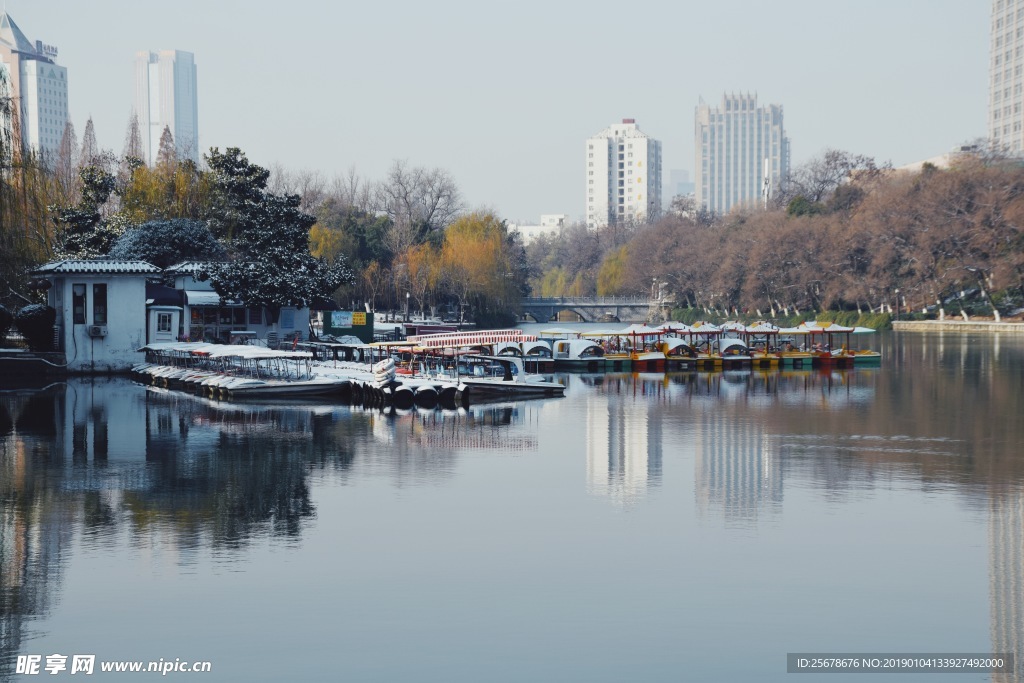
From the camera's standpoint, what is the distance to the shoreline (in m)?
94.6

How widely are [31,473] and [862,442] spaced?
768 inches

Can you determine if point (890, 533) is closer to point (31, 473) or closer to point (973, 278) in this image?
point (31, 473)

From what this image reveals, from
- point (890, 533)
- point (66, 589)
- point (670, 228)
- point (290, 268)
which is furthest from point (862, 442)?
point (670, 228)

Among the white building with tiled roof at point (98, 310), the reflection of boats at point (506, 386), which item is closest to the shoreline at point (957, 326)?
the reflection of boats at point (506, 386)

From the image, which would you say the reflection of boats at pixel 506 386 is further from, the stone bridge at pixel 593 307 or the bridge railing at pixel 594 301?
the bridge railing at pixel 594 301

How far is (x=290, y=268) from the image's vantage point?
6097cm

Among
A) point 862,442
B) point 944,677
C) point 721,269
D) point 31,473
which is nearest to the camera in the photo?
point 944,677

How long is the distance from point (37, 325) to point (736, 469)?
3471 cm

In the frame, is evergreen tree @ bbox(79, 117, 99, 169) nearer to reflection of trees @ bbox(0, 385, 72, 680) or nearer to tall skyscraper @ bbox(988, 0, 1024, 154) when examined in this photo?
reflection of trees @ bbox(0, 385, 72, 680)

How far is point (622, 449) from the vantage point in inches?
1192

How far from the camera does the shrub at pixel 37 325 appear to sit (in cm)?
5088

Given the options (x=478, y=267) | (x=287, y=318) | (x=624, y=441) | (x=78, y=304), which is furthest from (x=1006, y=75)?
(x=624, y=441)

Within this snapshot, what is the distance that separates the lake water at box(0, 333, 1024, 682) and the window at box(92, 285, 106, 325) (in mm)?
16253

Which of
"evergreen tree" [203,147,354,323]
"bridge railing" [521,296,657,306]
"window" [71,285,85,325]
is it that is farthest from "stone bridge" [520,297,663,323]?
"window" [71,285,85,325]
